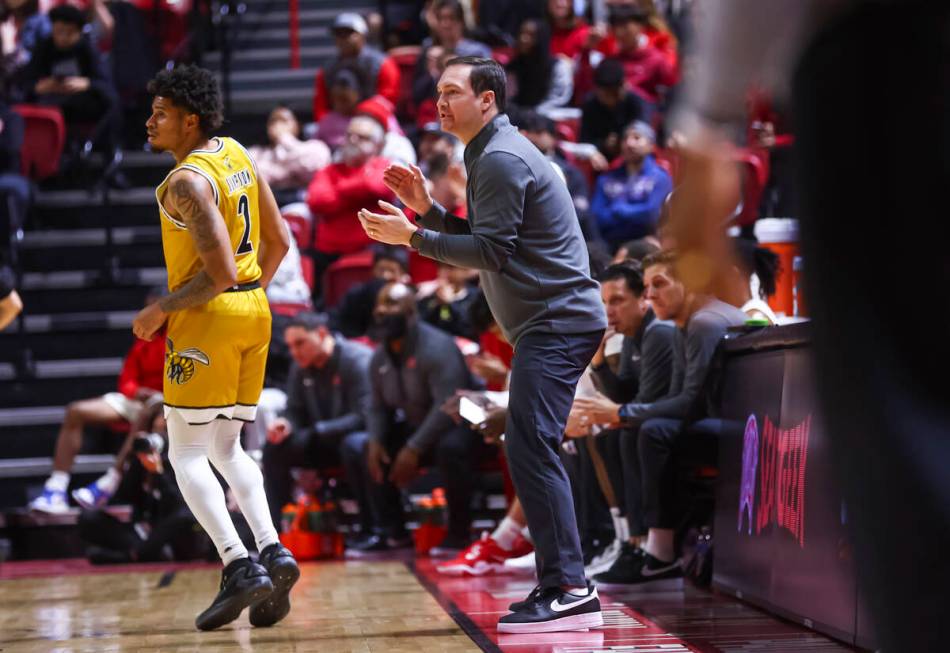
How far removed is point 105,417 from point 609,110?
4972 mm

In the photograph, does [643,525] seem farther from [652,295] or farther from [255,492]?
[255,492]

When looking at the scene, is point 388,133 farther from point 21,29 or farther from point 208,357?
point 208,357

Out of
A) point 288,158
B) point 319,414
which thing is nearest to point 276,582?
point 319,414

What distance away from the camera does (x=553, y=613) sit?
15.2 feet

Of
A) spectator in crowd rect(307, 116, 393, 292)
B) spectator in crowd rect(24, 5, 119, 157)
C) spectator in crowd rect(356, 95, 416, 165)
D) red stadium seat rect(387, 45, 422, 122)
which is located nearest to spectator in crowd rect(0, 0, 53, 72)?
spectator in crowd rect(24, 5, 119, 157)

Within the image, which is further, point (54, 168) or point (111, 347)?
point (54, 168)

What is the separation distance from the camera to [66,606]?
19.6 ft

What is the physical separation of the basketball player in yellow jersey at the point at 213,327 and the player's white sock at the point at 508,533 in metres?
1.99

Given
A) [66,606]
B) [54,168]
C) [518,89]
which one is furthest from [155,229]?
[66,606]

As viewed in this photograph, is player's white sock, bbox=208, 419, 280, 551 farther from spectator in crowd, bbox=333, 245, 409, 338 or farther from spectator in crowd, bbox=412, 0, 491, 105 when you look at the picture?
spectator in crowd, bbox=412, 0, 491, 105

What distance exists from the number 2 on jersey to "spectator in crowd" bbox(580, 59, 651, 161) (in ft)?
21.1

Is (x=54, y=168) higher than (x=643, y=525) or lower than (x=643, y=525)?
higher

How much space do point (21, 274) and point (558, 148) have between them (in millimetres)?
4429

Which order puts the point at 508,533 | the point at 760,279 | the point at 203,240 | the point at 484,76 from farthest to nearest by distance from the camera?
the point at 508,533 < the point at 760,279 < the point at 484,76 < the point at 203,240
